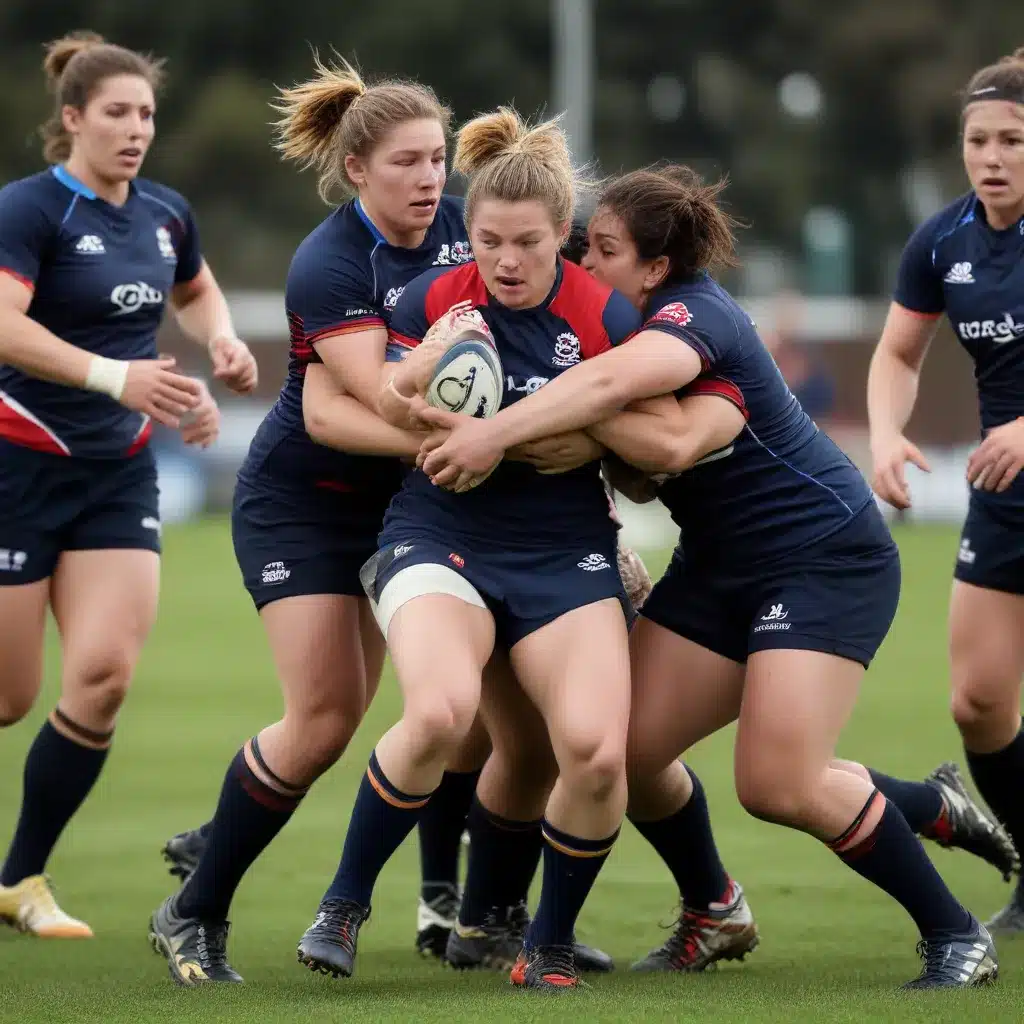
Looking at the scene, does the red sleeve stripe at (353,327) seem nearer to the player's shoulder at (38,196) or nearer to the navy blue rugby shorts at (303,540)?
the navy blue rugby shorts at (303,540)

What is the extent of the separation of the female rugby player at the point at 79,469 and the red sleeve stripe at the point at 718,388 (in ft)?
5.40

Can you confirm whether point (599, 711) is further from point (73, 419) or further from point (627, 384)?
point (73, 419)

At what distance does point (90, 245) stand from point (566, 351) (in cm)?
190

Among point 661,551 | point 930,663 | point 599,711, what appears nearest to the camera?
point 599,711

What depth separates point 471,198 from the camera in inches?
195

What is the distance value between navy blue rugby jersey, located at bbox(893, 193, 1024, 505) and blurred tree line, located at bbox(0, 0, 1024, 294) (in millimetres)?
29530

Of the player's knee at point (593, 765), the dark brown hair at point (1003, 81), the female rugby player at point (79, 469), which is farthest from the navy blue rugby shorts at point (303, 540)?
the dark brown hair at point (1003, 81)

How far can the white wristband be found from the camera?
226 inches

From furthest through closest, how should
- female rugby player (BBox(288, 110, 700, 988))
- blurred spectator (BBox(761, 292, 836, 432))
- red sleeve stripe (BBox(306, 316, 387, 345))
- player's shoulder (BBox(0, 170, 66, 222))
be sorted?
blurred spectator (BBox(761, 292, 836, 432)), player's shoulder (BBox(0, 170, 66, 222)), red sleeve stripe (BBox(306, 316, 387, 345)), female rugby player (BBox(288, 110, 700, 988))

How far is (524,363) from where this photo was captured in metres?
4.96

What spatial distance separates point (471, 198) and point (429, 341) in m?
0.40

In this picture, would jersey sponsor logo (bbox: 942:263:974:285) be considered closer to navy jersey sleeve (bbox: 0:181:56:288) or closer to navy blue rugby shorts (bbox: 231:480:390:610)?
navy blue rugby shorts (bbox: 231:480:390:610)

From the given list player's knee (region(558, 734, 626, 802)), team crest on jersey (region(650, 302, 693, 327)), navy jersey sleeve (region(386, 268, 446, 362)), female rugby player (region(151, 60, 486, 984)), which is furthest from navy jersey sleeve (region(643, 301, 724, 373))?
player's knee (region(558, 734, 626, 802))

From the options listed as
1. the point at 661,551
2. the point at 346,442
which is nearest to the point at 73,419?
the point at 346,442
